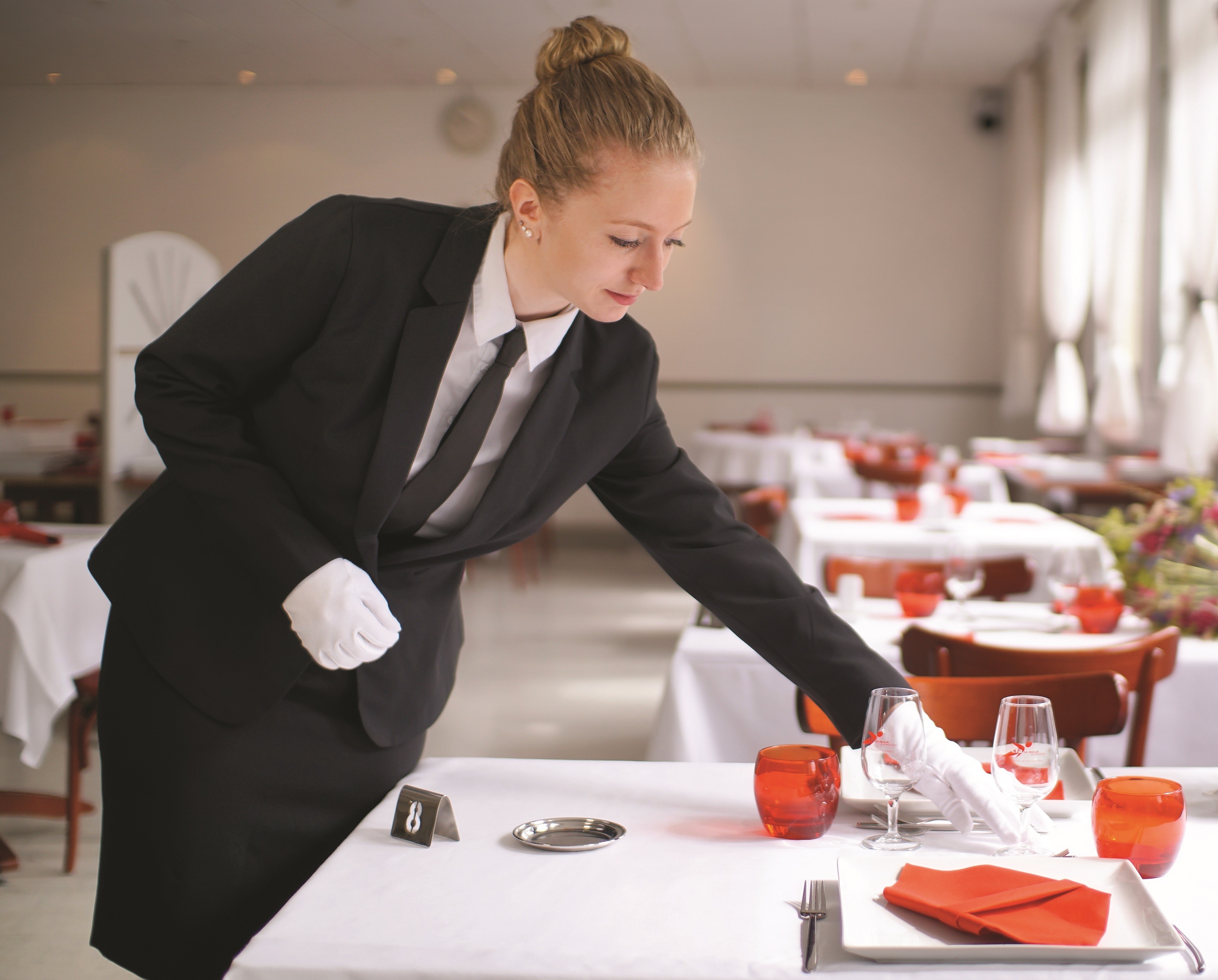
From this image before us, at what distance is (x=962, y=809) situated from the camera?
104cm

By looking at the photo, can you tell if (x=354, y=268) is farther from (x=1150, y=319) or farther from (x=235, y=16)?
(x=1150, y=319)

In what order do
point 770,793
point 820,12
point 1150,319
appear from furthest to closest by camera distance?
point 1150,319
point 820,12
point 770,793

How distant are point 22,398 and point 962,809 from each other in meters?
2.09

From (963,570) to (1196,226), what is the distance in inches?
136

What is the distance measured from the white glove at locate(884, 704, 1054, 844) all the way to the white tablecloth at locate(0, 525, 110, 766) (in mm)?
2246

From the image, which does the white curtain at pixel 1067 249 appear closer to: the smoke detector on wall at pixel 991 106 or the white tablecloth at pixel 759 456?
the smoke detector on wall at pixel 991 106

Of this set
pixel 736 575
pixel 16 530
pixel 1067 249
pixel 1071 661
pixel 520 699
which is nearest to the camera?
pixel 736 575

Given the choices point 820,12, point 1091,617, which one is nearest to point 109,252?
point 1091,617

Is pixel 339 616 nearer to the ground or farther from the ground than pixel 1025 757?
farther from the ground

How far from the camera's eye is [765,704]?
81.3 inches

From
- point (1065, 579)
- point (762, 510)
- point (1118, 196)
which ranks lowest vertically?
point (1065, 579)

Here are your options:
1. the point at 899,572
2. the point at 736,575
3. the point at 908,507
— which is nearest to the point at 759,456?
the point at 908,507

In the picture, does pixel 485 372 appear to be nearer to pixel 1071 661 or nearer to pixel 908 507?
pixel 1071 661

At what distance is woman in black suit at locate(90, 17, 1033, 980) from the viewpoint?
101cm
